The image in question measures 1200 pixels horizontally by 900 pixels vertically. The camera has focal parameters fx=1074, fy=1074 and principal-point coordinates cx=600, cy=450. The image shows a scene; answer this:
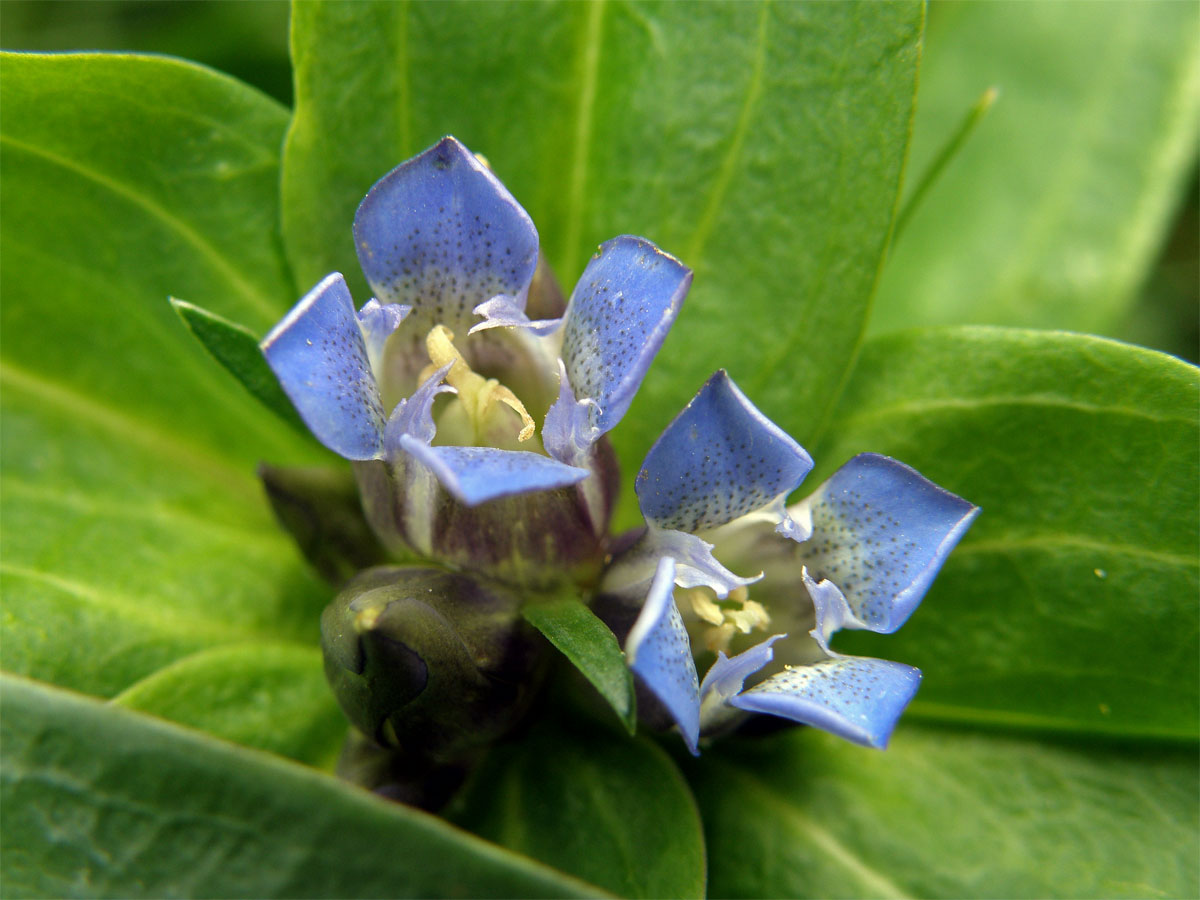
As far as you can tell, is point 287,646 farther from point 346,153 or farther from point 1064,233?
point 1064,233

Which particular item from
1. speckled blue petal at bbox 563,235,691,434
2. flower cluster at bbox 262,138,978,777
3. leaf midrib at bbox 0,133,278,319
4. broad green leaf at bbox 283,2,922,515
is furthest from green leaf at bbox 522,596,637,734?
leaf midrib at bbox 0,133,278,319

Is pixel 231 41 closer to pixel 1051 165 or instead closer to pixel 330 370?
pixel 330 370

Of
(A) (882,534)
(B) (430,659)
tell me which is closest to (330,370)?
(B) (430,659)

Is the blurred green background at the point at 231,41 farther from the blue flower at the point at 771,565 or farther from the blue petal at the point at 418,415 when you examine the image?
the blue petal at the point at 418,415

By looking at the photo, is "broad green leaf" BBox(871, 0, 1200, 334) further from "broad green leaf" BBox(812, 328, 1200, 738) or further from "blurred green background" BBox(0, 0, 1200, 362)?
"broad green leaf" BBox(812, 328, 1200, 738)

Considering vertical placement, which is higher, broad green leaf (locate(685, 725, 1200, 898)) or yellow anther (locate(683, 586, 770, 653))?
yellow anther (locate(683, 586, 770, 653))

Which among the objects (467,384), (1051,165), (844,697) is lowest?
(844,697)
